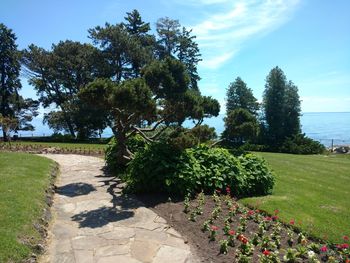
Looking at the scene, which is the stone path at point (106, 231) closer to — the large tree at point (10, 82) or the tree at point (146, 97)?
the tree at point (146, 97)

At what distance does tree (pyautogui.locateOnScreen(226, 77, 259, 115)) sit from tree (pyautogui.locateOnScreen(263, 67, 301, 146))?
109cm

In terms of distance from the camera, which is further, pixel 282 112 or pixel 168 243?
pixel 282 112

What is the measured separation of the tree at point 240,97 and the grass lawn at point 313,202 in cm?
1891

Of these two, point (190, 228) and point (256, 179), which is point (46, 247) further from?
point (256, 179)

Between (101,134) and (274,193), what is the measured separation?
22.5 meters

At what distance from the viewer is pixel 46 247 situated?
4422 mm

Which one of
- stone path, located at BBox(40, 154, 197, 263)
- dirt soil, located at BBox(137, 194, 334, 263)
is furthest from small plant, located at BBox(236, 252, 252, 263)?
stone path, located at BBox(40, 154, 197, 263)

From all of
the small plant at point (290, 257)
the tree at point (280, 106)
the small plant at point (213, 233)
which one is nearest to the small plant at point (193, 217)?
the small plant at point (213, 233)

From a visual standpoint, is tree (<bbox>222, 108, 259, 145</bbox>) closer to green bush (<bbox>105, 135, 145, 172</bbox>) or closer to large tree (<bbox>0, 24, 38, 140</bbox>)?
green bush (<bbox>105, 135, 145, 172</bbox>)

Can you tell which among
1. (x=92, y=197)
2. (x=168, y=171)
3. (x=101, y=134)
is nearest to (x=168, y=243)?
(x=168, y=171)

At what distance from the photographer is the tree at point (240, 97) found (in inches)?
1141

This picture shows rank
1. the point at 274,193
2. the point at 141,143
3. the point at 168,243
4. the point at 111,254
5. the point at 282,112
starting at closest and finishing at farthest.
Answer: the point at 111,254, the point at 168,243, the point at 274,193, the point at 141,143, the point at 282,112

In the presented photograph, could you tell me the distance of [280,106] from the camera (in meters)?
28.3

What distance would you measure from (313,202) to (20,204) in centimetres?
561
